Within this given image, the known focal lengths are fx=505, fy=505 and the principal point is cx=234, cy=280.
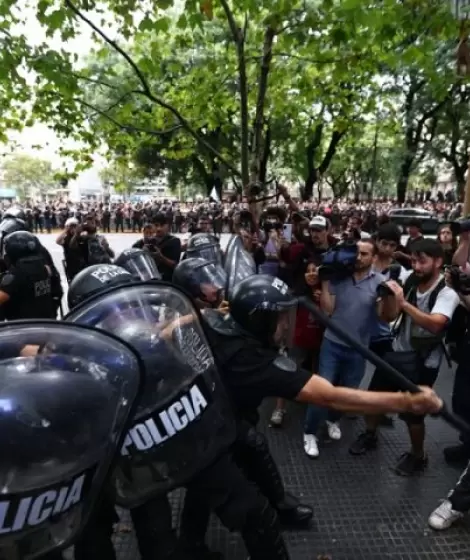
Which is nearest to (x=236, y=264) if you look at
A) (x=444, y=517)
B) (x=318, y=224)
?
(x=318, y=224)

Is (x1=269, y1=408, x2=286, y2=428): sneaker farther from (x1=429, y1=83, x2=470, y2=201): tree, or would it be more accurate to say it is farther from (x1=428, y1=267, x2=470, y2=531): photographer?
(x1=429, y1=83, x2=470, y2=201): tree

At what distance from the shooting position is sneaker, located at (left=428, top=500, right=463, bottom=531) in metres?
2.77

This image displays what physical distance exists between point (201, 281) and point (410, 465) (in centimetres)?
189

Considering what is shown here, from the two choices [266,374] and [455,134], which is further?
[455,134]

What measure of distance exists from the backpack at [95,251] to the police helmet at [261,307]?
3.29m

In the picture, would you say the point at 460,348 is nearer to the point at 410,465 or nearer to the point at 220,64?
the point at 410,465

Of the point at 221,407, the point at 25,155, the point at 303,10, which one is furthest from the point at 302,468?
the point at 25,155

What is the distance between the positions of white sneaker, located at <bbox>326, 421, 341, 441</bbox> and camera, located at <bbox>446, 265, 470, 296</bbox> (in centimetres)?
151

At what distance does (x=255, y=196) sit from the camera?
585 centimetres

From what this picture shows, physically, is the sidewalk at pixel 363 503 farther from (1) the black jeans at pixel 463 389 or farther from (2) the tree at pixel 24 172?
(2) the tree at pixel 24 172

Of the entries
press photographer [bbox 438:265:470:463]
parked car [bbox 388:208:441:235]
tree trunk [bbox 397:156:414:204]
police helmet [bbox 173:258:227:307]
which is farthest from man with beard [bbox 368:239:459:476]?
tree trunk [bbox 397:156:414:204]

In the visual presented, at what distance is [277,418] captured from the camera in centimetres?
404

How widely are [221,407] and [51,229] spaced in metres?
25.6

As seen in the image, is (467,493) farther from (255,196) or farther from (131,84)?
(131,84)
